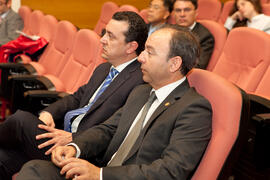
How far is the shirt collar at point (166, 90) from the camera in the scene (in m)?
1.03

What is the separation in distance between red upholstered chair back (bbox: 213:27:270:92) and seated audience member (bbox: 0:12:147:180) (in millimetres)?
537

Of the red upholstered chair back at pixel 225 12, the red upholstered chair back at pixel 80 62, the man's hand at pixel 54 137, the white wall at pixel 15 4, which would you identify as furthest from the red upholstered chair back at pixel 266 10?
the white wall at pixel 15 4

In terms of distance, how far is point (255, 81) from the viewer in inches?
63.4

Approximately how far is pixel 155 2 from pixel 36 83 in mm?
1069

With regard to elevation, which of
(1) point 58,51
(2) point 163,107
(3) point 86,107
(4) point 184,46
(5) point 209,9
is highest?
(4) point 184,46

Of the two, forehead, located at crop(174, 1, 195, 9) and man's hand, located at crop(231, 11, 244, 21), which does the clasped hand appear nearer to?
forehead, located at crop(174, 1, 195, 9)

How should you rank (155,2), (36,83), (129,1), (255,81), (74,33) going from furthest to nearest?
(129,1) → (155,2) → (74,33) → (36,83) → (255,81)

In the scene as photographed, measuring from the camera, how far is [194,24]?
213 cm

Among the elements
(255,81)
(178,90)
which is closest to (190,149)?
(178,90)

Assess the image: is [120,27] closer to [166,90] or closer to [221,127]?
[166,90]

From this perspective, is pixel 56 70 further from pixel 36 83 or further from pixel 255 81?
pixel 255 81

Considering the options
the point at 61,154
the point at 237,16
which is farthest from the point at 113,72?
the point at 237,16

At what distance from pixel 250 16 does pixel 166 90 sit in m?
1.52

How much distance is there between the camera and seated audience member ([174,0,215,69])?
193 centimetres
